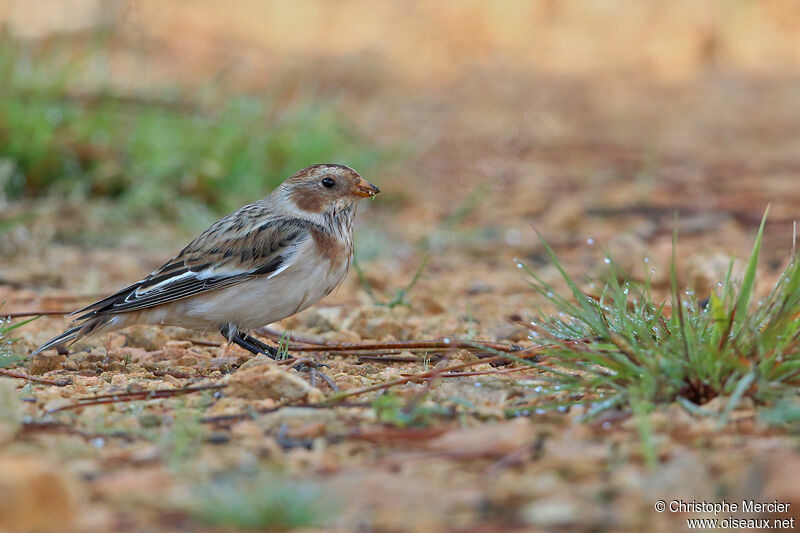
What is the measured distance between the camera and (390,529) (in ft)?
6.15

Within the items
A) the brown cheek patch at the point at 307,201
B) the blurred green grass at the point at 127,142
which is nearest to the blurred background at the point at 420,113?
the blurred green grass at the point at 127,142

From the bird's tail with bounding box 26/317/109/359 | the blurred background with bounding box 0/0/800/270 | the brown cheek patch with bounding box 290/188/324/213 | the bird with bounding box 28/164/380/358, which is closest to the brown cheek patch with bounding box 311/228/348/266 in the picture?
the bird with bounding box 28/164/380/358

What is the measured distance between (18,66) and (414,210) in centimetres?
299

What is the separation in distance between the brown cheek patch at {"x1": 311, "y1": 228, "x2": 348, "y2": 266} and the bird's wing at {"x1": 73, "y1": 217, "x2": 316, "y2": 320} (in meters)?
0.05

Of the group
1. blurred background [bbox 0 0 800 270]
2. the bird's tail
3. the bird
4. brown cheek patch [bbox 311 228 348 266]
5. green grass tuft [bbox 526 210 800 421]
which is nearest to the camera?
green grass tuft [bbox 526 210 800 421]

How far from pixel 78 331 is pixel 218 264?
615mm

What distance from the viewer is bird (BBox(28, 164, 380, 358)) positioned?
151 inches

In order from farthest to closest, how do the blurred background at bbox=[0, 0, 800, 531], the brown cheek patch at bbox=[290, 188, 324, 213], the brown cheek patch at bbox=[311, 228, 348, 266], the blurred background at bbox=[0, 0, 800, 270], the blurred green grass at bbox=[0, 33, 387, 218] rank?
the blurred background at bbox=[0, 0, 800, 270] < the blurred green grass at bbox=[0, 33, 387, 218] < the brown cheek patch at bbox=[290, 188, 324, 213] < the brown cheek patch at bbox=[311, 228, 348, 266] < the blurred background at bbox=[0, 0, 800, 531]

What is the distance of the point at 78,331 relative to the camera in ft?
12.3

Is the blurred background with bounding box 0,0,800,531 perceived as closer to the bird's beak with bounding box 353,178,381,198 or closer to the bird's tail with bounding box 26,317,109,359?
the bird's tail with bounding box 26,317,109,359

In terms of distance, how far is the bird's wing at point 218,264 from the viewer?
384 cm

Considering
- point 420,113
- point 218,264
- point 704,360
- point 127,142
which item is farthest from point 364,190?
point 420,113

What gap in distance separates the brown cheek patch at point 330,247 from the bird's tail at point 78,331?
2.93 feet

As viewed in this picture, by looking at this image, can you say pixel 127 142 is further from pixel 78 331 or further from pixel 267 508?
pixel 267 508
